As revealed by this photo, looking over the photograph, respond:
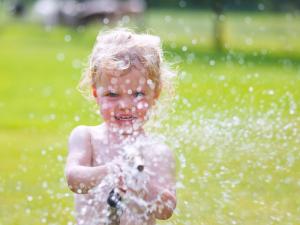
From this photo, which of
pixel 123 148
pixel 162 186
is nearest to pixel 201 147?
pixel 123 148

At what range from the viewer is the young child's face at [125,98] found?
12.2ft

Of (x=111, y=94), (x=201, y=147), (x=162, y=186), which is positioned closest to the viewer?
(x=162, y=186)

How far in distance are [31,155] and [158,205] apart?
3.76 meters

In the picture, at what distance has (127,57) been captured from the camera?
3.76m

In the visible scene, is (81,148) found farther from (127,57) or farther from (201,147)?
(201,147)

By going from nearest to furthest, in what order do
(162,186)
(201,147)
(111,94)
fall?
(162,186) → (111,94) → (201,147)

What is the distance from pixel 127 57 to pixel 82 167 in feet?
1.67

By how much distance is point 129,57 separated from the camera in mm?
3768

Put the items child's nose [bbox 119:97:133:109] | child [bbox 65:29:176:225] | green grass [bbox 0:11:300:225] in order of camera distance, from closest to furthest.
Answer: child [bbox 65:29:176:225]
child's nose [bbox 119:97:133:109]
green grass [bbox 0:11:300:225]

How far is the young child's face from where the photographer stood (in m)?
3.72

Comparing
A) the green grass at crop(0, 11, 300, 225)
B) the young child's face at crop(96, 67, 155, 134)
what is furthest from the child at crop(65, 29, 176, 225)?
the green grass at crop(0, 11, 300, 225)

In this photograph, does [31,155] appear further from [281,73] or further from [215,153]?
[281,73]

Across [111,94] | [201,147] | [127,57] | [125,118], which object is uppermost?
[127,57]

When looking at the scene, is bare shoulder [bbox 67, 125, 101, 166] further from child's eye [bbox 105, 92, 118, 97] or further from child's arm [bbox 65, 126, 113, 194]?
child's eye [bbox 105, 92, 118, 97]
